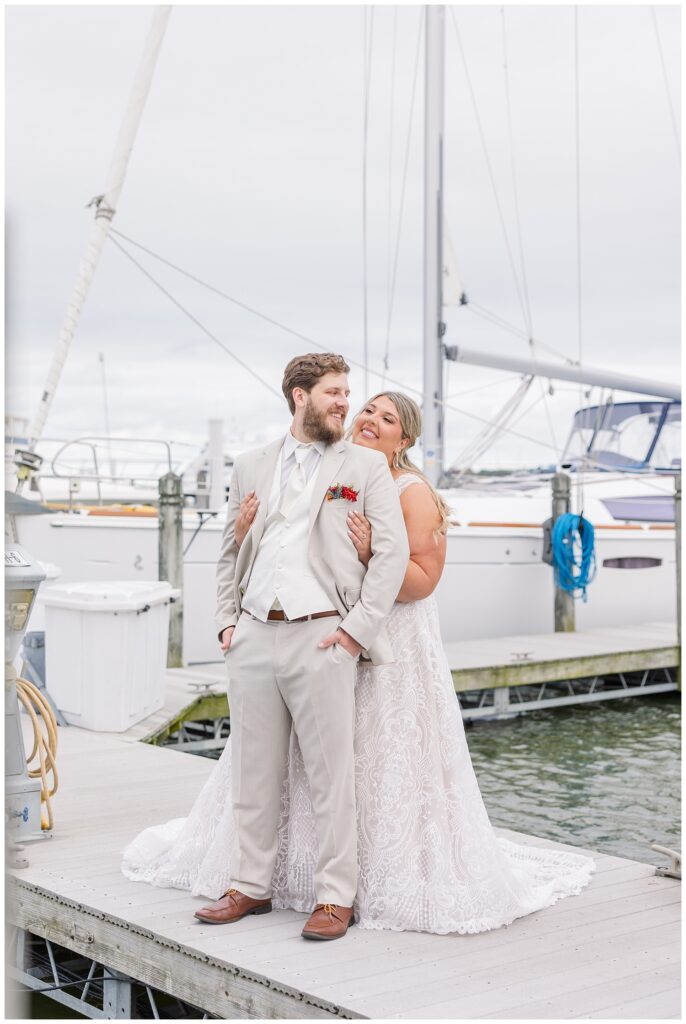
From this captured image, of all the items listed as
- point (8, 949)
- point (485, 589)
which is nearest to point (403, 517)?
point (8, 949)

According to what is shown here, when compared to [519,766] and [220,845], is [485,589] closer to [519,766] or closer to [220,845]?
[519,766]

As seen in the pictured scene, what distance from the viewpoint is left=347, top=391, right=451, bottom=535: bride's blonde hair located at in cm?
364

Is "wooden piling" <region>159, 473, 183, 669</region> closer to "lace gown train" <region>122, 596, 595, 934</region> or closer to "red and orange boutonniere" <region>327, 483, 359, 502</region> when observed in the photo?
"lace gown train" <region>122, 596, 595, 934</region>

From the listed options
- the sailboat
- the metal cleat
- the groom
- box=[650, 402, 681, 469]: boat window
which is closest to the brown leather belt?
the groom

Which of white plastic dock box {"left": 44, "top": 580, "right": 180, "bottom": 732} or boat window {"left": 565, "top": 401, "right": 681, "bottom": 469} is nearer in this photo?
white plastic dock box {"left": 44, "top": 580, "right": 180, "bottom": 732}

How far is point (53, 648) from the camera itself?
711cm

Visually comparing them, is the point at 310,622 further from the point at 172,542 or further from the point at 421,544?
the point at 172,542

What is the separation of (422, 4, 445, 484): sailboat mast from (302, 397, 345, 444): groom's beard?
9.57 metres

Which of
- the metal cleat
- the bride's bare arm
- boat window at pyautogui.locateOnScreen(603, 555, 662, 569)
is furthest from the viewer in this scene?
boat window at pyautogui.locateOnScreen(603, 555, 662, 569)

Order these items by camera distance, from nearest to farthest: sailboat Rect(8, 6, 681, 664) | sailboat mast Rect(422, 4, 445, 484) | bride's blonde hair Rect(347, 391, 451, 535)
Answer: bride's blonde hair Rect(347, 391, 451, 535)
sailboat Rect(8, 6, 681, 664)
sailboat mast Rect(422, 4, 445, 484)

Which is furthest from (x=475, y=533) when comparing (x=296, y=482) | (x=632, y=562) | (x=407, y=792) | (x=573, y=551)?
(x=296, y=482)

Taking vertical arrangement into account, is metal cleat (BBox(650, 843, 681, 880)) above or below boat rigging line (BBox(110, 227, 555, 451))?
below

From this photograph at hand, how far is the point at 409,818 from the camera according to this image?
3469mm

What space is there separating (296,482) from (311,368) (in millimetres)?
358
